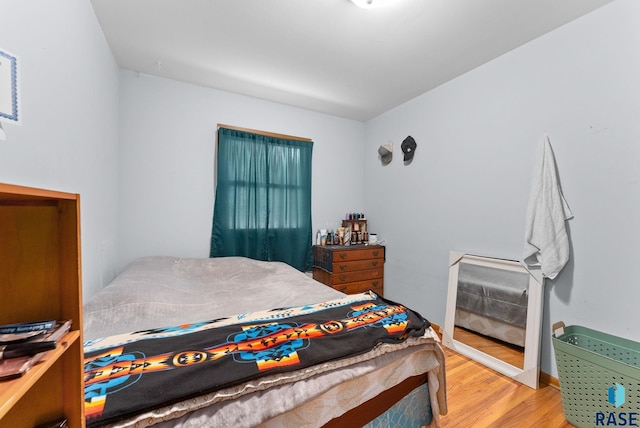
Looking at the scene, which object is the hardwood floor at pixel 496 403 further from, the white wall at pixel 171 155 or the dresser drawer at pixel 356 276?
the white wall at pixel 171 155

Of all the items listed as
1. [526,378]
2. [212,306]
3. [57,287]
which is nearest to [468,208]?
[526,378]

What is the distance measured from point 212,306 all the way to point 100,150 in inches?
54.7

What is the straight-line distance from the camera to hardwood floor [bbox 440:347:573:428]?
1530mm

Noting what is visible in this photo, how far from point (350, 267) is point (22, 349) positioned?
2.73m

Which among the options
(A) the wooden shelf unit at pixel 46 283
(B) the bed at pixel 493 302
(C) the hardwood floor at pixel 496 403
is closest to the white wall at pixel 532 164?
(B) the bed at pixel 493 302

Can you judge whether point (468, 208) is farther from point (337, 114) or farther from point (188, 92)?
point (188, 92)

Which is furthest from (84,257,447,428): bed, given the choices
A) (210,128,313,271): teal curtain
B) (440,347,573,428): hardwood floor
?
(210,128,313,271): teal curtain

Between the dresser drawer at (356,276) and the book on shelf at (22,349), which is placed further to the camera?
the dresser drawer at (356,276)

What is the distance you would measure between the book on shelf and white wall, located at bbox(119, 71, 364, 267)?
7.53 ft

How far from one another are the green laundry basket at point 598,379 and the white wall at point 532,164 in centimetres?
10

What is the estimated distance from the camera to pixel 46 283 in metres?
0.56

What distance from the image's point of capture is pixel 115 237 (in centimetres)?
228

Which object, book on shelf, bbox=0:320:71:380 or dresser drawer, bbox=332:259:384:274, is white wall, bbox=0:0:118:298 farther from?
dresser drawer, bbox=332:259:384:274

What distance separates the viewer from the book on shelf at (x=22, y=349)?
423 mm
